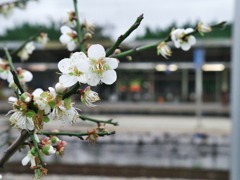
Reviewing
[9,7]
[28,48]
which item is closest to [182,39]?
[28,48]

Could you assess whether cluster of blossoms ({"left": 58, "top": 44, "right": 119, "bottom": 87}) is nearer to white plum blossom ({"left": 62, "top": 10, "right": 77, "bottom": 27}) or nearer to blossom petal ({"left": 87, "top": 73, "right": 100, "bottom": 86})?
blossom petal ({"left": 87, "top": 73, "right": 100, "bottom": 86})

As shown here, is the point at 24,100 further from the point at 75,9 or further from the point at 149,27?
the point at 149,27

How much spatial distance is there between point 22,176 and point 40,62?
7954 millimetres

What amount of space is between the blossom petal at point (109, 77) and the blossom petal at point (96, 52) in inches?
1.3

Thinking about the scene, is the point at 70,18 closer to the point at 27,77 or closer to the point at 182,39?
the point at 27,77

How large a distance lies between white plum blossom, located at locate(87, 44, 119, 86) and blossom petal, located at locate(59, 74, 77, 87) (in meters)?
0.03

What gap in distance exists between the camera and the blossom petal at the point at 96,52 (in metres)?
0.59

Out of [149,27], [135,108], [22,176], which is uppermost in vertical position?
[149,27]

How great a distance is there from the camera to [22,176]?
5.87 m

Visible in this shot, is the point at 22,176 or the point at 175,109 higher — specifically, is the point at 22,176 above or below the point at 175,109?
below

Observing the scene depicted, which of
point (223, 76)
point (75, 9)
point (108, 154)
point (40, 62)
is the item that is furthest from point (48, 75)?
point (75, 9)

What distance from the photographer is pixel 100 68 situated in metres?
0.59

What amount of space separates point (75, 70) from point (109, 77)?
0.07 metres

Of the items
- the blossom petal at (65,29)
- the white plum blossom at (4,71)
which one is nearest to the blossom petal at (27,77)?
the white plum blossom at (4,71)
